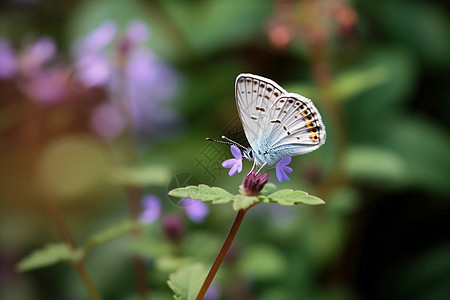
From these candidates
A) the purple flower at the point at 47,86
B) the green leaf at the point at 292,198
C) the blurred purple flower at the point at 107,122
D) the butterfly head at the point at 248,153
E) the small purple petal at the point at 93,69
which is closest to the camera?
the green leaf at the point at 292,198

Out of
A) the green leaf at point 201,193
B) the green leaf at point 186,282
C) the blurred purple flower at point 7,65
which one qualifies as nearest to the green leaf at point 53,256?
the green leaf at point 186,282

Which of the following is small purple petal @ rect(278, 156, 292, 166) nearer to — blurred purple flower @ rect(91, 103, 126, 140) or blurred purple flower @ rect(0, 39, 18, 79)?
blurred purple flower @ rect(0, 39, 18, 79)

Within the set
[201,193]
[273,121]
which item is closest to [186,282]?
[201,193]

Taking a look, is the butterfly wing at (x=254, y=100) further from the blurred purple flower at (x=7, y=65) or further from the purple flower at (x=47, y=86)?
the blurred purple flower at (x=7, y=65)

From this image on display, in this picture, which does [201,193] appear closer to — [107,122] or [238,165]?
[238,165]

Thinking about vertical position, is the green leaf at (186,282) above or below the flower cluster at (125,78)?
below

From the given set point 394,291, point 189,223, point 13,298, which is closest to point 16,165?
point 13,298

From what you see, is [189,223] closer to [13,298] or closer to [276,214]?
[276,214]
